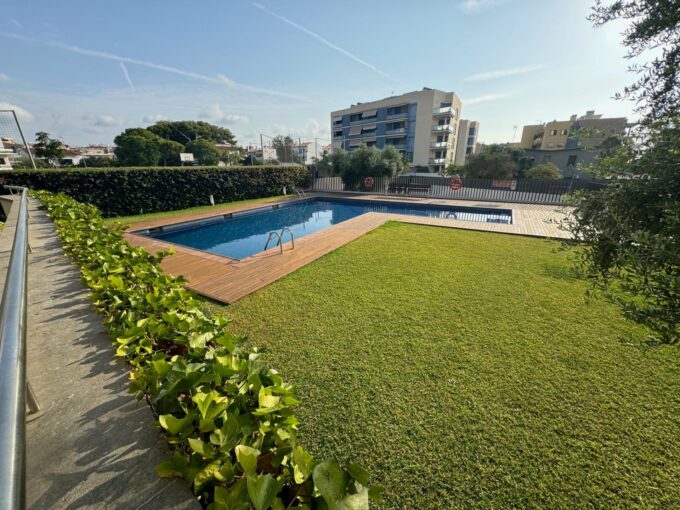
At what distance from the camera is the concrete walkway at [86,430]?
38.5 inches

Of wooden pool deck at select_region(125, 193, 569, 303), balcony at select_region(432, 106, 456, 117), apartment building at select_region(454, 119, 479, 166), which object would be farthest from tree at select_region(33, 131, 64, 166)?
apartment building at select_region(454, 119, 479, 166)

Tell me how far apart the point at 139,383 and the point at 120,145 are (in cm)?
5959

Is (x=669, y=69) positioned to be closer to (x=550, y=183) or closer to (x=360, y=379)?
(x=360, y=379)

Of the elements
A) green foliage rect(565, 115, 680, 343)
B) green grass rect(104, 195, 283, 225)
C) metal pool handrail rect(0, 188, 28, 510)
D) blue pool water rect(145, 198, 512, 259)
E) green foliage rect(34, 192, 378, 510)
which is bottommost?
blue pool water rect(145, 198, 512, 259)

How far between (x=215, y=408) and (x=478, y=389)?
2705 mm

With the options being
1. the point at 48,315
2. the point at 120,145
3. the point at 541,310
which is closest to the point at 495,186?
the point at 541,310

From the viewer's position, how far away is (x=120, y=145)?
46344mm

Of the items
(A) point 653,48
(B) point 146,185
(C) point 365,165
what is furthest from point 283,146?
(A) point 653,48

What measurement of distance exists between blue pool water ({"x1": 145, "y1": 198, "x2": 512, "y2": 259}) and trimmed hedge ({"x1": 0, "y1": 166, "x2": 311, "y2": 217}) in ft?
8.29

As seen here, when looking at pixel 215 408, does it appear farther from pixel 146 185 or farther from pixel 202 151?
pixel 202 151

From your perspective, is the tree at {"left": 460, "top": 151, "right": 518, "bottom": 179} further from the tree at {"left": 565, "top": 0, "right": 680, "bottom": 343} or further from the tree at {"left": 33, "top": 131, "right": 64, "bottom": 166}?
the tree at {"left": 33, "top": 131, "right": 64, "bottom": 166}

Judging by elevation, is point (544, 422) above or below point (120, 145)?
below

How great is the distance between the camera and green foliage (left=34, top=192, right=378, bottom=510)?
837 mm

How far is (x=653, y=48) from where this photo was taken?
2.23 m
